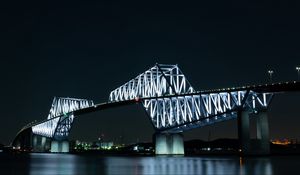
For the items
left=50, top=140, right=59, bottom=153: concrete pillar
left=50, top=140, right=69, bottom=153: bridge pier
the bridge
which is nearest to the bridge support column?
the bridge

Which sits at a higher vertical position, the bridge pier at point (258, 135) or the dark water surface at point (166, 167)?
the bridge pier at point (258, 135)

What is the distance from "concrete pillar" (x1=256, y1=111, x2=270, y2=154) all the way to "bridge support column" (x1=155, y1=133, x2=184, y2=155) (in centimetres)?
2695

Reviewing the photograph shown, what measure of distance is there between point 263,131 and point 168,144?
31161 mm

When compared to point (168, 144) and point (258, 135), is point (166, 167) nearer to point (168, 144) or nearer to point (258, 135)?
point (258, 135)

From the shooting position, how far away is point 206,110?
292 ft

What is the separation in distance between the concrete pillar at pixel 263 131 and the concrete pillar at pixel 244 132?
202 centimetres

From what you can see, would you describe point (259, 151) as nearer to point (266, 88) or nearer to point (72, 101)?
point (266, 88)

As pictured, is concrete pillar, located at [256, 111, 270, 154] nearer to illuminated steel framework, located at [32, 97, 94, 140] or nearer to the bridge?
the bridge

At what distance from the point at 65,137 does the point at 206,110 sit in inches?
3167

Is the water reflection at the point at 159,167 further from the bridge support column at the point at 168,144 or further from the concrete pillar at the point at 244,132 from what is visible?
the bridge support column at the point at 168,144

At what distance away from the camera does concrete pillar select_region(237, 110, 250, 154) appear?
74875 mm

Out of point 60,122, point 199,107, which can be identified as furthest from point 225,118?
point 60,122

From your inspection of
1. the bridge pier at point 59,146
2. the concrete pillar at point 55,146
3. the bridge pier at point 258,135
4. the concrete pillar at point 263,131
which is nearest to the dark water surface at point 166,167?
the concrete pillar at point 263,131

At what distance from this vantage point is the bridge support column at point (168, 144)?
100750mm
